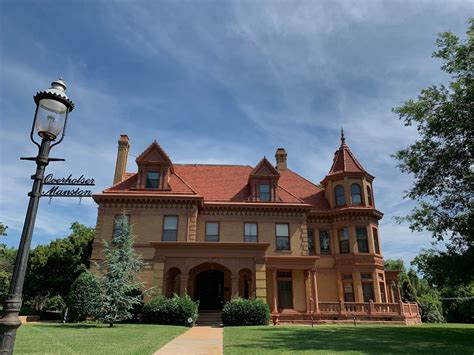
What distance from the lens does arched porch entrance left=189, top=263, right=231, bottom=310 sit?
25281 mm

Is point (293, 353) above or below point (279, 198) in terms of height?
below

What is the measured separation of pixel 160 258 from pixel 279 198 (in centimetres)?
1105

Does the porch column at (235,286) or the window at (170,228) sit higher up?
the window at (170,228)

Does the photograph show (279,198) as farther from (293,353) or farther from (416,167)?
(293,353)

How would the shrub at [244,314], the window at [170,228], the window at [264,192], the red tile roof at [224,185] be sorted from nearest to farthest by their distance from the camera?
the shrub at [244,314], the window at [170,228], the red tile roof at [224,185], the window at [264,192]

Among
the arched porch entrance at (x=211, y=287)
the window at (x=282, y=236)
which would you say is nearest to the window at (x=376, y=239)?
the window at (x=282, y=236)

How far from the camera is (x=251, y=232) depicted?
2631 cm

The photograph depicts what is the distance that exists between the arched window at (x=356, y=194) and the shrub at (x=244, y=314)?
527 inches

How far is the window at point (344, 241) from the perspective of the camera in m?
27.2

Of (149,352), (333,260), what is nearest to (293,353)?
(149,352)

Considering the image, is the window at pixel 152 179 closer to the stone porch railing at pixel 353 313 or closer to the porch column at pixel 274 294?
the porch column at pixel 274 294

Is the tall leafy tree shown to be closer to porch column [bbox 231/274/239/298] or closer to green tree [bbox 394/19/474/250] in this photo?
green tree [bbox 394/19/474/250]

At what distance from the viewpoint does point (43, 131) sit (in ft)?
16.4

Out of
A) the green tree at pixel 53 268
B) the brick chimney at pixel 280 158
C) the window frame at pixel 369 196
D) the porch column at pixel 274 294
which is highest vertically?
the brick chimney at pixel 280 158
